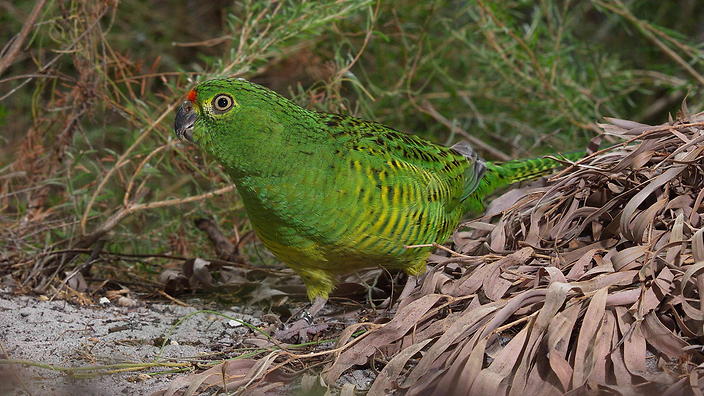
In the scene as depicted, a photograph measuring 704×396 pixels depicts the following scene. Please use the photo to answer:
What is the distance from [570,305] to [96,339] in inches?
72.8

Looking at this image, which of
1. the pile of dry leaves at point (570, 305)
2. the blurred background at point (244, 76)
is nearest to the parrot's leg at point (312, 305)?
the pile of dry leaves at point (570, 305)

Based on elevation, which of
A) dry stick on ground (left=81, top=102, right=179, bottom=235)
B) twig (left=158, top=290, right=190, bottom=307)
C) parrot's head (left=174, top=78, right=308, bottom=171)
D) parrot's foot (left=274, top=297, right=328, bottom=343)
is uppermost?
parrot's head (left=174, top=78, right=308, bottom=171)

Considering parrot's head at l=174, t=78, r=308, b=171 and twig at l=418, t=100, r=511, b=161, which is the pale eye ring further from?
twig at l=418, t=100, r=511, b=161

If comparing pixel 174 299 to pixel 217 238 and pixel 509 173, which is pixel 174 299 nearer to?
pixel 217 238

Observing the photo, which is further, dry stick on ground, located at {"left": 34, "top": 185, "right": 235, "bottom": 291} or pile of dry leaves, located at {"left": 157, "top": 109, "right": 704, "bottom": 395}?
dry stick on ground, located at {"left": 34, "top": 185, "right": 235, "bottom": 291}

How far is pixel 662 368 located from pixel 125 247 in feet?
11.2

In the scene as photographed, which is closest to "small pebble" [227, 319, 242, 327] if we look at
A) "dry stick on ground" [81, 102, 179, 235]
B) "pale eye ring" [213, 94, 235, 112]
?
"pale eye ring" [213, 94, 235, 112]

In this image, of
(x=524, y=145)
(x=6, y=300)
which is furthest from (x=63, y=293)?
(x=524, y=145)

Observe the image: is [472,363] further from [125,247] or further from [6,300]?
[125,247]

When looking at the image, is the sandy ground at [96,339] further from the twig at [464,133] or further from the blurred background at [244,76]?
the twig at [464,133]

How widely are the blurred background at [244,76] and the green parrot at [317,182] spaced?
0.74m

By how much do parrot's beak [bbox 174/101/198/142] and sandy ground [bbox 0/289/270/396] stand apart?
83cm

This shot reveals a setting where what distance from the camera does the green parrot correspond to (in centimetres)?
335

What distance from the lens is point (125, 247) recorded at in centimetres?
496
